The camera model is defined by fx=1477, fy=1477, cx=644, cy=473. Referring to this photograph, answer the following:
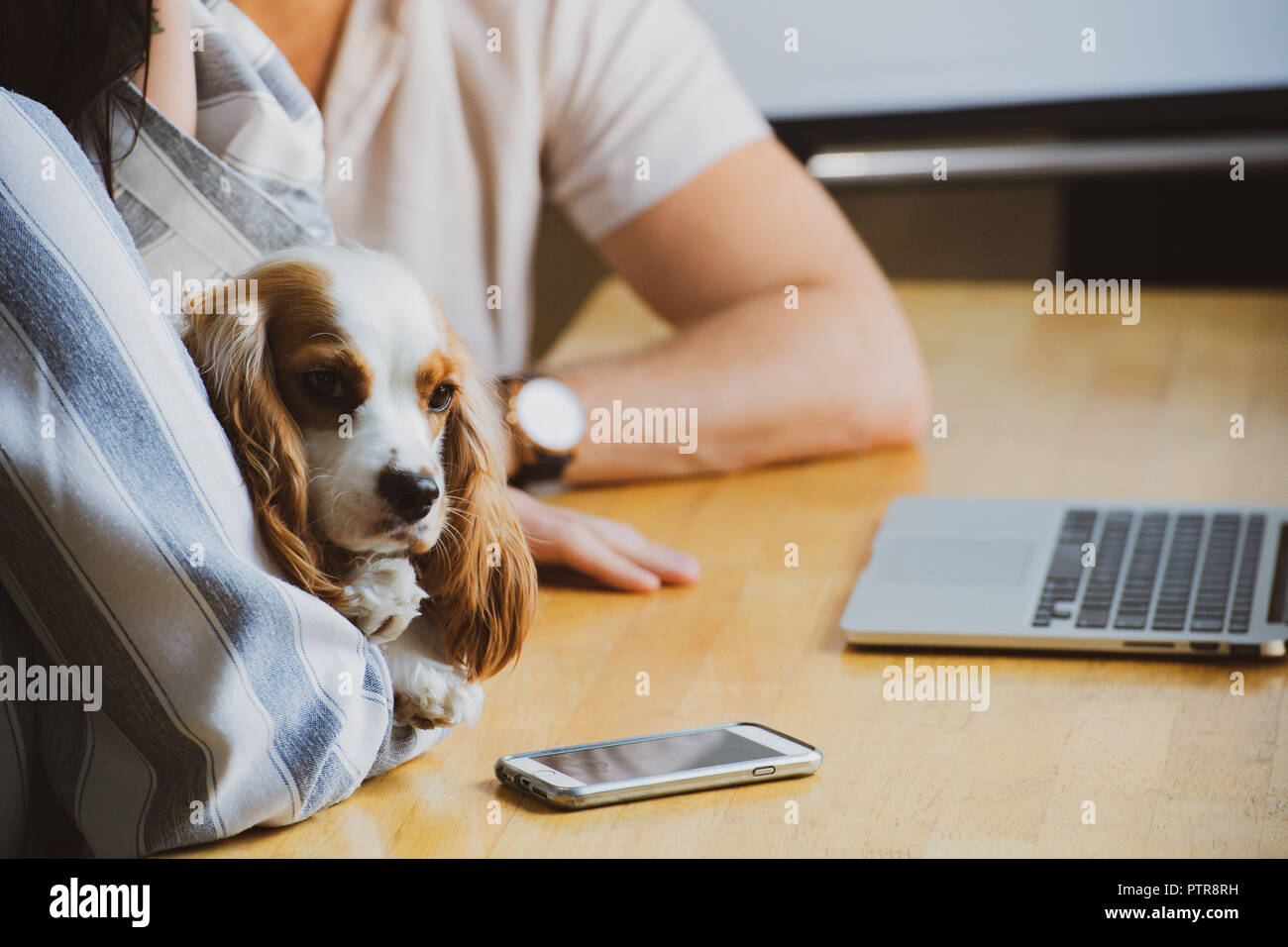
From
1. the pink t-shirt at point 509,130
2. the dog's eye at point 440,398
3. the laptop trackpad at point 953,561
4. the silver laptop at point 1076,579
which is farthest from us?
the pink t-shirt at point 509,130

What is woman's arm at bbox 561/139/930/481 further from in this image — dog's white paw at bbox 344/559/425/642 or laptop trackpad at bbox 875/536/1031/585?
dog's white paw at bbox 344/559/425/642

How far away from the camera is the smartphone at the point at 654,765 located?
0.82 meters

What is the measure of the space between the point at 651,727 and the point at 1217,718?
354mm

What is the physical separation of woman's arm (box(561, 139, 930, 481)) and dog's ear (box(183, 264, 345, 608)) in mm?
609

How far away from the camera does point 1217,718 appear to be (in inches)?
36.4

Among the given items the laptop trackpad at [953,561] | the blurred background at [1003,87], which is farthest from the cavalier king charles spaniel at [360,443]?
the blurred background at [1003,87]

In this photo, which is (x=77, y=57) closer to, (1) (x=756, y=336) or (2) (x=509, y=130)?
(2) (x=509, y=130)

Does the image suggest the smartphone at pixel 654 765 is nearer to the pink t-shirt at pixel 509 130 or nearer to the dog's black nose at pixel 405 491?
the dog's black nose at pixel 405 491

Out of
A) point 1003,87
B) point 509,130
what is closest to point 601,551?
point 509,130

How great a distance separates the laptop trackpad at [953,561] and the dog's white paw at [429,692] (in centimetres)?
42

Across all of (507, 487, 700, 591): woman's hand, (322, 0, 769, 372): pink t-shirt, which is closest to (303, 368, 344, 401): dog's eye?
(507, 487, 700, 591): woman's hand

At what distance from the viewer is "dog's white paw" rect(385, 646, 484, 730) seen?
822mm
